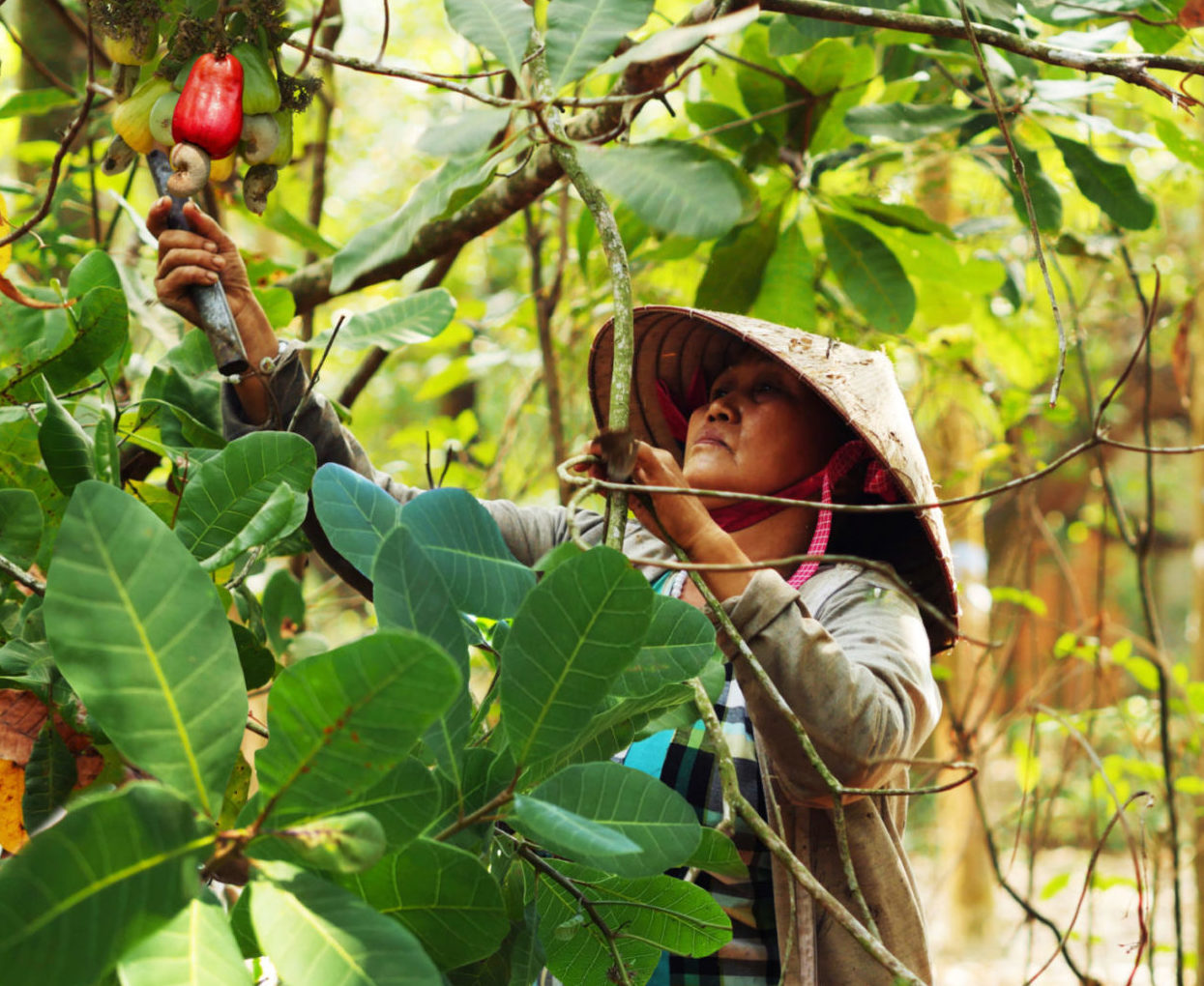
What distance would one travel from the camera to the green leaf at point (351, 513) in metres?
0.53

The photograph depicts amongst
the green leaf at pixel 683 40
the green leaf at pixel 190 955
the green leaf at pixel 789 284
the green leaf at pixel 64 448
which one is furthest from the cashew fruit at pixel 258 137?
the green leaf at pixel 789 284

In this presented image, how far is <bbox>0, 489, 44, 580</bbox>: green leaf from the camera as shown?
0.61m

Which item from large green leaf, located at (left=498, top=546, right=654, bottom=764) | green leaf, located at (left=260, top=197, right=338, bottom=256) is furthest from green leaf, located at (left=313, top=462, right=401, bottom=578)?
green leaf, located at (left=260, top=197, right=338, bottom=256)

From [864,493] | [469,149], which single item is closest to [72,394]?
[469,149]

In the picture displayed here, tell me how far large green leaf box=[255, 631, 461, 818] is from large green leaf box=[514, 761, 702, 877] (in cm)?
9

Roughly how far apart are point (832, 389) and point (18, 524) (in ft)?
2.50

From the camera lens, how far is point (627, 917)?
0.56 meters

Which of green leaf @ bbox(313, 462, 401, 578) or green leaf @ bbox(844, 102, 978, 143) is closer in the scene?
green leaf @ bbox(313, 462, 401, 578)

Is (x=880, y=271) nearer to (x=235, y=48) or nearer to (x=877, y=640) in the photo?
(x=877, y=640)

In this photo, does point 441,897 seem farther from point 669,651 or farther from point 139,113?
point 139,113

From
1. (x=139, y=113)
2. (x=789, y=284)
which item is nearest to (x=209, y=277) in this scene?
(x=139, y=113)

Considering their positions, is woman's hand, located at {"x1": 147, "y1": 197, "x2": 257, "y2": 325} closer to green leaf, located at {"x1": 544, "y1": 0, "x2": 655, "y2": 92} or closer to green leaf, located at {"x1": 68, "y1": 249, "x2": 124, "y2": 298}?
green leaf, located at {"x1": 68, "y1": 249, "x2": 124, "y2": 298}

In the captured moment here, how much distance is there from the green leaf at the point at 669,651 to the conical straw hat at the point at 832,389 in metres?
0.49

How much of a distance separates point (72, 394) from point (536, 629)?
0.54m
